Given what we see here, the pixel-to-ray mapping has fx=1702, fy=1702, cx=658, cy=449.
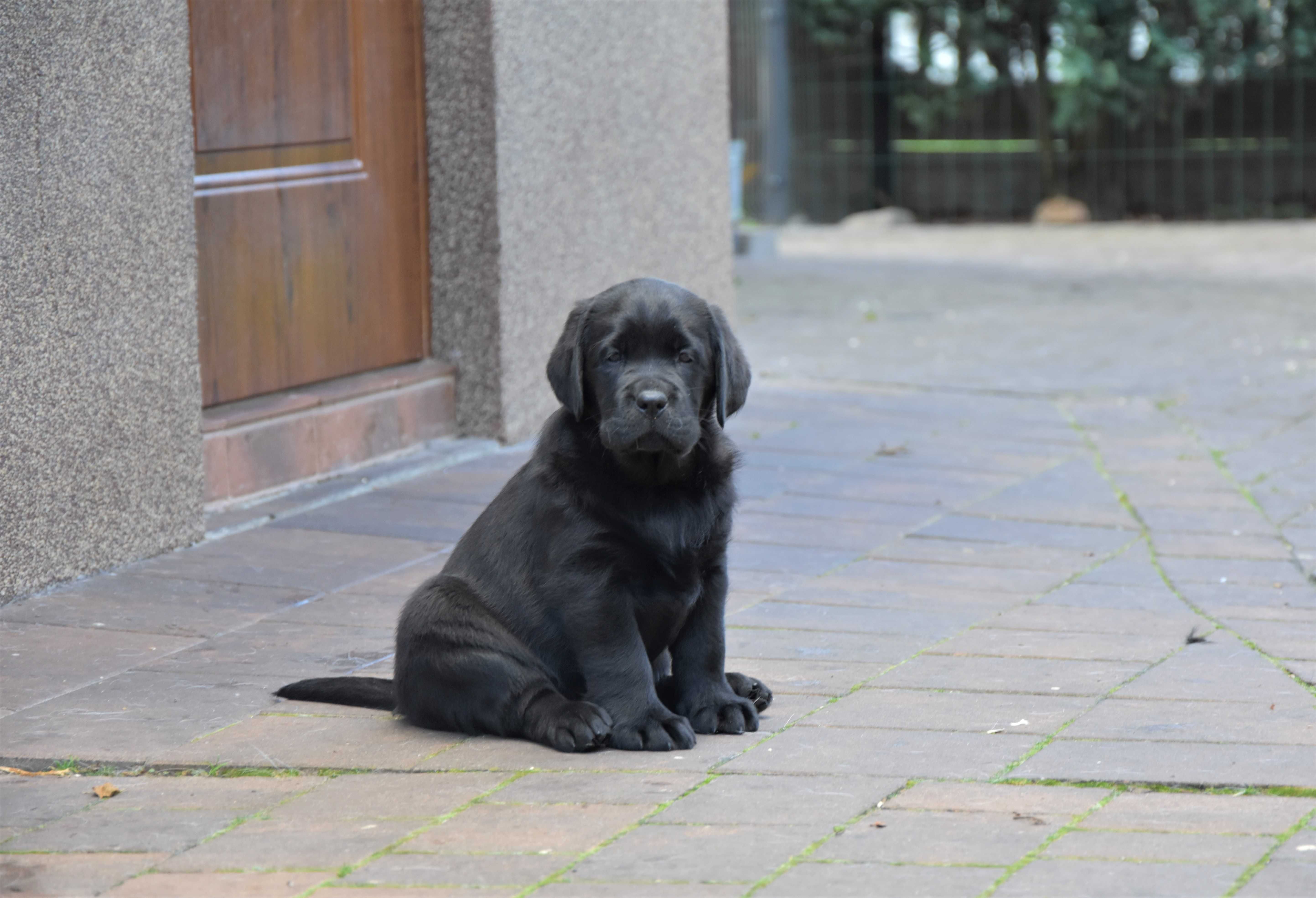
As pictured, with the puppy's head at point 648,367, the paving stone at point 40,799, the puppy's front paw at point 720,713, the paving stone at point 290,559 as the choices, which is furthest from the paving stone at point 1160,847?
the paving stone at point 290,559

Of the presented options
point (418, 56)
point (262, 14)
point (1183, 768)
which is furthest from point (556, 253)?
point (1183, 768)

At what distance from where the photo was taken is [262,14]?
5965 millimetres

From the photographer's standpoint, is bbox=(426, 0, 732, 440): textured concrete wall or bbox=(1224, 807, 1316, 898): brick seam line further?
bbox=(426, 0, 732, 440): textured concrete wall

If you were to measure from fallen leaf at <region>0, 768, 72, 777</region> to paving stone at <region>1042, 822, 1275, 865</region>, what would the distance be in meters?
1.95

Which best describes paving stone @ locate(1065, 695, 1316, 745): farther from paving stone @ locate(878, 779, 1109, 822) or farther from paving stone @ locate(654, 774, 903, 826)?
paving stone @ locate(654, 774, 903, 826)

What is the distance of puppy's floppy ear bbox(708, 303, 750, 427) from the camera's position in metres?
3.58

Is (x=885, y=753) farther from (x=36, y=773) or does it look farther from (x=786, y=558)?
(x=786, y=558)

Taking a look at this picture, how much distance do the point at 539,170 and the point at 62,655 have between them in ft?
11.1

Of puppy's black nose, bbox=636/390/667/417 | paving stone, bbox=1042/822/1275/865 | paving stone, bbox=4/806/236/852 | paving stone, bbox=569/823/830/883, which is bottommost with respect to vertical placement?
paving stone, bbox=1042/822/1275/865

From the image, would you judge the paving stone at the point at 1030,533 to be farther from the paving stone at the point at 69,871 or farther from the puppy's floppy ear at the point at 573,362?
the paving stone at the point at 69,871

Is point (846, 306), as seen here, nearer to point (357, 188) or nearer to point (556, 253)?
point (556, 253)

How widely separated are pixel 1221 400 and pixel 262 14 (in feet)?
15.7

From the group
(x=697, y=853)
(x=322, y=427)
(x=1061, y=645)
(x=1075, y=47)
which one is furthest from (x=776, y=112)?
(x=697, y=853)

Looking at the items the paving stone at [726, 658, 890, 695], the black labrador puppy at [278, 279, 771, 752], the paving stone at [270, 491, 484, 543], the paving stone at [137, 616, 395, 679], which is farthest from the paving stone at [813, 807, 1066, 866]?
the paving stone at [270, 491, 484, 543]
